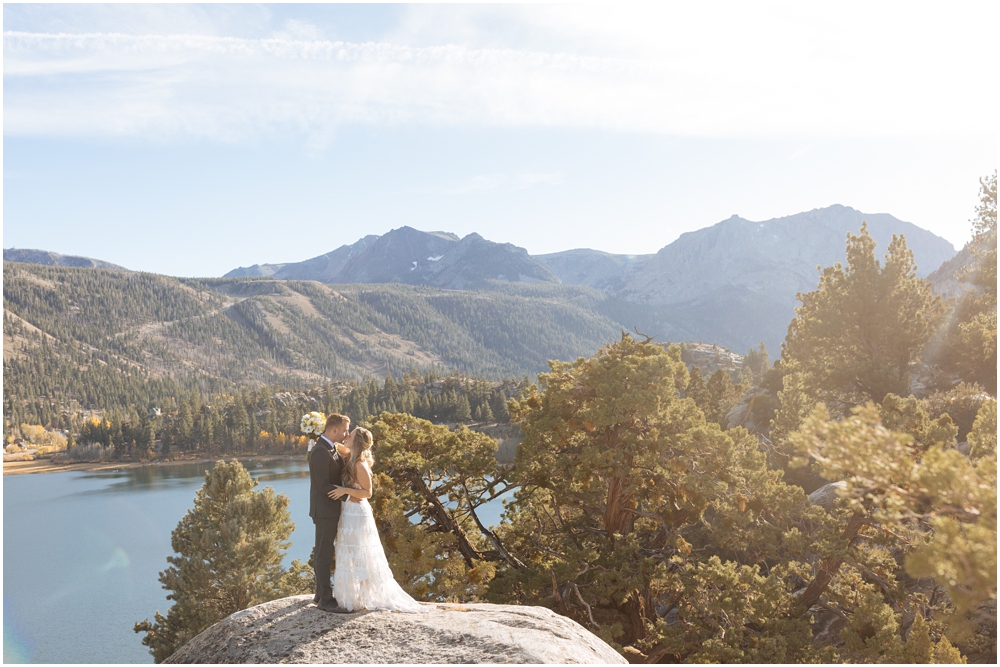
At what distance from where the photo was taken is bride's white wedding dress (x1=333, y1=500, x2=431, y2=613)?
7773mm

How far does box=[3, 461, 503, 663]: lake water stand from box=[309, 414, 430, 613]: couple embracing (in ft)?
116

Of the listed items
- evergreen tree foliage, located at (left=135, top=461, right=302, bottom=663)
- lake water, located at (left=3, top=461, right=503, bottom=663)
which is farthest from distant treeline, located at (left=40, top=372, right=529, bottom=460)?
evergreen tree foliage, located at (left=135, top=461, right=302, bottom=663)

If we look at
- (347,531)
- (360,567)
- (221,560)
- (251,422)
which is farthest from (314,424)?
(251,422)

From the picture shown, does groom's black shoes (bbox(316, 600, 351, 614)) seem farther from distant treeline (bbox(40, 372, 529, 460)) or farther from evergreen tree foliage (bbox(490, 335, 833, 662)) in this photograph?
distant treeline (bbox(40, 372, 529, 460))

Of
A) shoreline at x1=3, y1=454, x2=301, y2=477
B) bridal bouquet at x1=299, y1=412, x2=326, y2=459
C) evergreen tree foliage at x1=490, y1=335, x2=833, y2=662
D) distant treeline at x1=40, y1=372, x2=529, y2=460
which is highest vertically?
bridal bouquet at x1=299, y1=412, x2=326, y2=459

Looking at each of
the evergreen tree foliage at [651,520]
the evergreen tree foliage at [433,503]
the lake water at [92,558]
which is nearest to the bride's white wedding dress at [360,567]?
the evergreen tree foliage at [433,503]

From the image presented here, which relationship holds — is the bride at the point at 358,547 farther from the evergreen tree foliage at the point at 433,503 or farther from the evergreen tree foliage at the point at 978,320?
the evergreen tree foliage at the point at 978,320

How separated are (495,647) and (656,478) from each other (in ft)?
40.0

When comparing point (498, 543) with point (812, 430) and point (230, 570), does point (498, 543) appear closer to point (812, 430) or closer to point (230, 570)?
point (230, 570)

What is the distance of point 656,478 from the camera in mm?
18312

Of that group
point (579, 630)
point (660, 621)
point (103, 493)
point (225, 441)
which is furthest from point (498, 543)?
point (225, 441)

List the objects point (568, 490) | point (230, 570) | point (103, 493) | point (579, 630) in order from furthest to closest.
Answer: point (103, 493)
point (230, 570)
point (568, 490)
point (579, 630)

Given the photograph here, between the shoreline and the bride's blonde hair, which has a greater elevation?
the bride's blonde hair

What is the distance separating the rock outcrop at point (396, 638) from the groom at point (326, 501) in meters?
0.31
